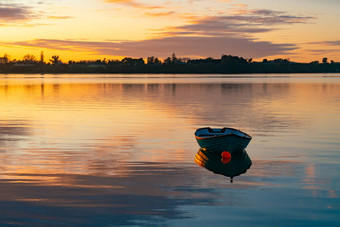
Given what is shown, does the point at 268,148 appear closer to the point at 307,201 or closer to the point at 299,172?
the point at 299,172

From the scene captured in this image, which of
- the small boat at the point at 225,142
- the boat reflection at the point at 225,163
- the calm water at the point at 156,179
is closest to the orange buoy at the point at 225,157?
the boat reflection at the point at 225,163

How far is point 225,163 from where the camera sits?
24.9m

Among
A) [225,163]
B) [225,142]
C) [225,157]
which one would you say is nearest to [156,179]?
[225,163]

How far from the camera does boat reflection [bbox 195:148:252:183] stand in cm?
2265

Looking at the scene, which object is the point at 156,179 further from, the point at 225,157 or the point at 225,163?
the point at 225,157

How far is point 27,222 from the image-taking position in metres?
14.5

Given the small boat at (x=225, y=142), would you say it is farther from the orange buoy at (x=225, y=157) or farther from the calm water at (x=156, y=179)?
the calm water at (x=156, y=179)

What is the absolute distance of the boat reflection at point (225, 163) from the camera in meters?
22.6

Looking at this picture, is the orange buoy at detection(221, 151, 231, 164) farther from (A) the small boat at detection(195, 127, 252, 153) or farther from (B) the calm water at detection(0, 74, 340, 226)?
(B) the calm water at detection(0, 74, 340, 226)

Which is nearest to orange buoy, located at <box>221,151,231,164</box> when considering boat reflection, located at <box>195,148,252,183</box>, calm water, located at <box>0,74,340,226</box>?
boat reflection, located at <box>195,148,252,183</box>

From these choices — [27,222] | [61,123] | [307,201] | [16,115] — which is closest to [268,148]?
[307,201]

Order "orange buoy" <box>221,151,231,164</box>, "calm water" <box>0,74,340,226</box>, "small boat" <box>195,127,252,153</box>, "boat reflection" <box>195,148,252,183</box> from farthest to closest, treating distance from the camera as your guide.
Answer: "small boat" <box>195,127,252,153</box> → "orange buoy" <box>221,151,231,164</box> → "boat reflection" <box>195,148,252,183</box> → "calm water" <box>0,74,340,226</box>

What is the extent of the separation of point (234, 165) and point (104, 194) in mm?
8545

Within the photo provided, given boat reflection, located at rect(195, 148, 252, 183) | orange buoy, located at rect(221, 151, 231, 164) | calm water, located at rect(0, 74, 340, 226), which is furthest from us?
orange buoy, located at rect(221, 151, 231, 164)
